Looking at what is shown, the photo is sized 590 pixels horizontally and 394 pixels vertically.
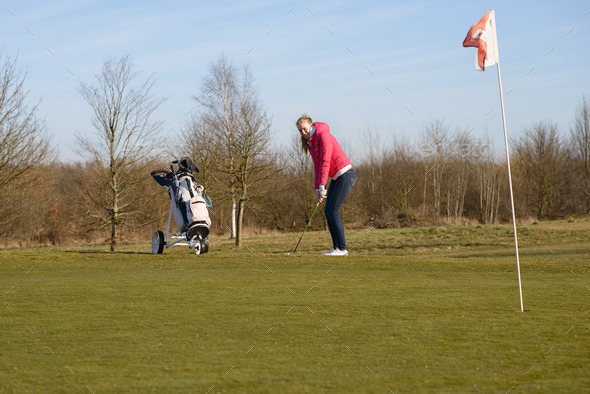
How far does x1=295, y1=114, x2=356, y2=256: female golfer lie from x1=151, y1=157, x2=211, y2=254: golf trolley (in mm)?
2843

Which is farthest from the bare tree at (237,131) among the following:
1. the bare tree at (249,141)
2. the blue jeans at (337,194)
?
Answer: the blue jeans at (337,194)

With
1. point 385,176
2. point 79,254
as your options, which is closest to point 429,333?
point 79,254

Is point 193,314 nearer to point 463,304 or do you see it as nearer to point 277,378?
point 277,378

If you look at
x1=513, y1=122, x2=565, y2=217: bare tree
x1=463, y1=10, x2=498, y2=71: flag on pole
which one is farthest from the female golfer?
x1=513, y1=122, x2=565, y2=217: bare tree

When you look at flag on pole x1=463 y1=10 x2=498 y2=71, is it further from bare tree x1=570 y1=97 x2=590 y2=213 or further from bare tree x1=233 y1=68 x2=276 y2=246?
bare tree x1=570 y1=97 x2=590 y2=213

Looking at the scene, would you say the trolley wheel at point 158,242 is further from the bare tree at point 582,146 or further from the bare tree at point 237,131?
the bare tree at point 582,146

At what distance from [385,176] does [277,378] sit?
44.9 metres

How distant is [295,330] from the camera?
505 centimetres

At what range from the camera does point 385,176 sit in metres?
47.9

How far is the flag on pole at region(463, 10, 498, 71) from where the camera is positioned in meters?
6.92

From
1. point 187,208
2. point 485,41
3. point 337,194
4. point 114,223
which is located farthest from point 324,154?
point 114,223

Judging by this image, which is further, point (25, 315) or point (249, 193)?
point (249, 193)

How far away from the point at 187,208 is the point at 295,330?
7.67 meters

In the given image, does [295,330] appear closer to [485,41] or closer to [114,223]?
[485,41]
